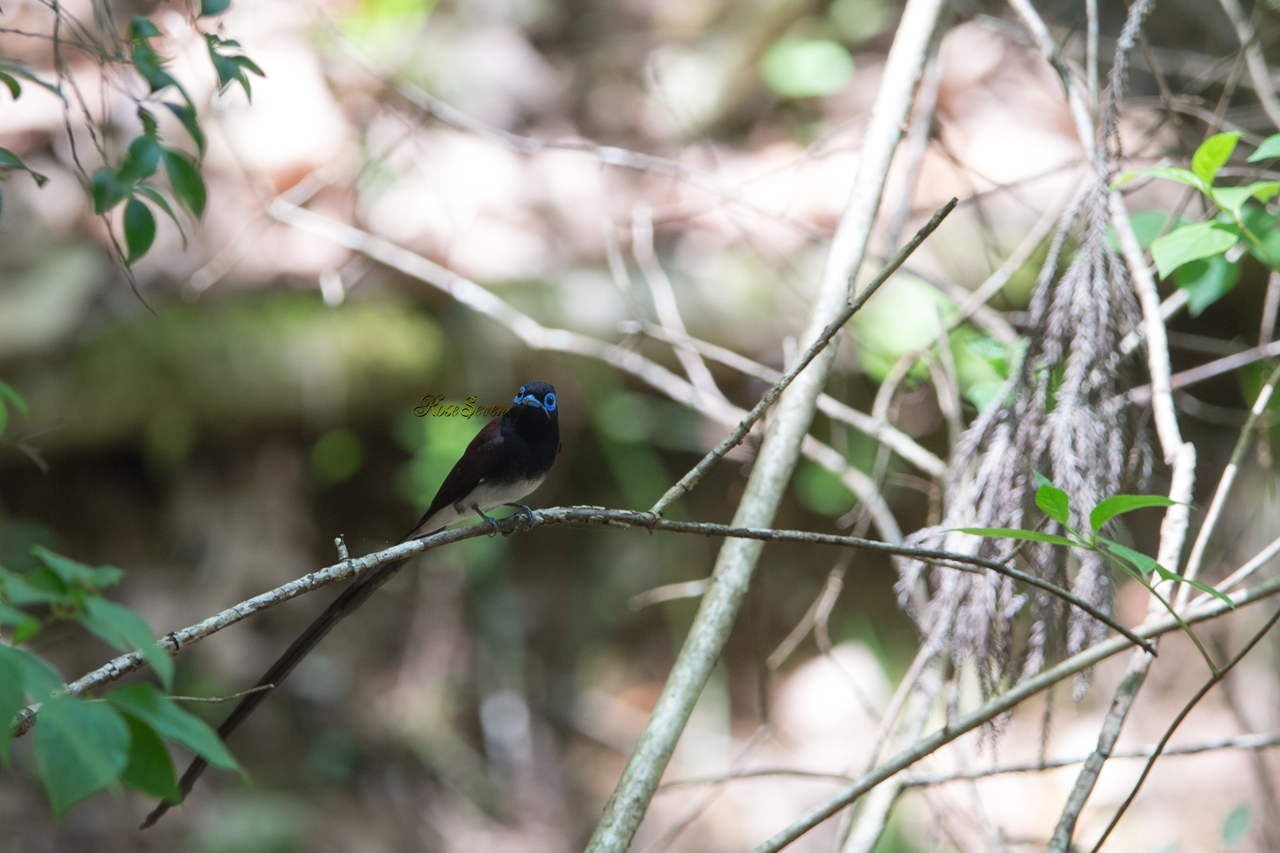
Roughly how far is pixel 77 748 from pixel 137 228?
837 millimetres

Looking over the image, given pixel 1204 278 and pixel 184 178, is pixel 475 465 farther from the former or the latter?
pixel 1204 278

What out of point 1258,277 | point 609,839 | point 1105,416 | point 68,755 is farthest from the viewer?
point 1258,277

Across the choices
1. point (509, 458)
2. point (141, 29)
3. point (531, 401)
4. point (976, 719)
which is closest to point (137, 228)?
point (141, 29)

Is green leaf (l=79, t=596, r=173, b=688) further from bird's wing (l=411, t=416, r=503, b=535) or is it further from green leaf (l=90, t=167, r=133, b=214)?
bird's wing (l=411, t=416, r=503, b=535)

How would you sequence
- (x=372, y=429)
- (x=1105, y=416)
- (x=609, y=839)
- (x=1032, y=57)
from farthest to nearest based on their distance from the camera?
(x=1032, y=57) → (x=372, y=429) → (x=1105, y=416) → (x=609, y=839)

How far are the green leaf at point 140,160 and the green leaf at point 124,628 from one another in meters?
0.73

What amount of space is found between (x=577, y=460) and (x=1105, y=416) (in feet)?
11.1

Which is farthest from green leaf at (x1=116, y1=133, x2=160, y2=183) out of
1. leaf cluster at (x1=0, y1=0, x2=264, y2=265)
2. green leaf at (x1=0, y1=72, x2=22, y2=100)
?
green leaf at (x1=0, y1=72, x2=22, y2=100)

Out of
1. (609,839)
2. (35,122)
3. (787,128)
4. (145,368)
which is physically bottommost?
(145,368)

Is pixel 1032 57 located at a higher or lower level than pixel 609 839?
higher

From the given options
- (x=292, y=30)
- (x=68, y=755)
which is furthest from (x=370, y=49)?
(x=68, y=755)

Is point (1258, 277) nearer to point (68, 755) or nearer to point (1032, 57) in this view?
point (1032, 57)

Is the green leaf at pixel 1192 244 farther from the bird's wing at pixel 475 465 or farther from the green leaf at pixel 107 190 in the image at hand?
the green leaf at pixel 107 190

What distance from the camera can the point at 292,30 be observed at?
5.06 metres
